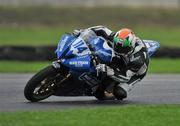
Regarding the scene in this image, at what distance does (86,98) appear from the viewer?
549 inches

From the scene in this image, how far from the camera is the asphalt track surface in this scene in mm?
12406

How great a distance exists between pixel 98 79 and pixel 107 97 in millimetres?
670

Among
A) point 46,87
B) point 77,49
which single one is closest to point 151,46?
point 77,49

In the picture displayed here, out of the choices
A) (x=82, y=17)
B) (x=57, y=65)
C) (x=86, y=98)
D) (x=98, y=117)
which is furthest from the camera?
(x=82, y=17)

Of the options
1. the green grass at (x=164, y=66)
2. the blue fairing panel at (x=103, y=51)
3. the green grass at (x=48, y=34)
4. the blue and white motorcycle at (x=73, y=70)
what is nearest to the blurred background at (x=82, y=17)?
the green grass at (x=48, y=34)

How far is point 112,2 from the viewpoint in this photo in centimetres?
5153

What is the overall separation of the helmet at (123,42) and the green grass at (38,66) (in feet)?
26.9

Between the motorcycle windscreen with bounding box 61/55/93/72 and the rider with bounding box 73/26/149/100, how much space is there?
0.70 ft

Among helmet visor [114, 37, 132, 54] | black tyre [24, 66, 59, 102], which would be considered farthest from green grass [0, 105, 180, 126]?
helmet visor [114, 37, 132, 54]

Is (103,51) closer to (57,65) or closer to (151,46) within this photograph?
(57,65)

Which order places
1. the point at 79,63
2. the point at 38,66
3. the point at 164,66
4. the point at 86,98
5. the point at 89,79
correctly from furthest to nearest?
the point at 164,66 → the point at 38,66 → the point at 86,98 → the point at 89,79 → the point at 79,63

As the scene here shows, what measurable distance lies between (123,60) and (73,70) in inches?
38.9

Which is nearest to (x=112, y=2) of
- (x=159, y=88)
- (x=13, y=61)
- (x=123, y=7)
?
(x=123, y=7)

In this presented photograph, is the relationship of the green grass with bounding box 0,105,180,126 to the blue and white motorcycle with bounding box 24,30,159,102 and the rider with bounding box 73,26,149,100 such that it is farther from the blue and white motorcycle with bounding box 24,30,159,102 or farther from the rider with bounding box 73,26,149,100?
the rider with bounding box 73,26,149,100
